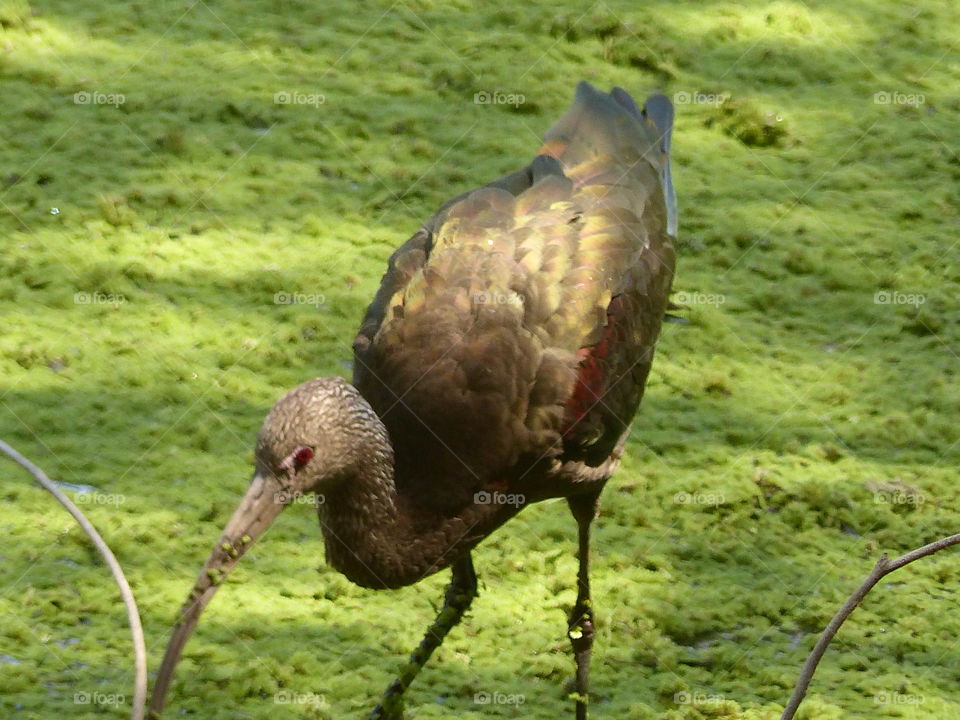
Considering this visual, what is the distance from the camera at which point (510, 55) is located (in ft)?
26.4

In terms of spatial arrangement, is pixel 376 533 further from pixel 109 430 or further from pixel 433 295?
pixel 109 430

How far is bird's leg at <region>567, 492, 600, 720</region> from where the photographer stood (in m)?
4.77

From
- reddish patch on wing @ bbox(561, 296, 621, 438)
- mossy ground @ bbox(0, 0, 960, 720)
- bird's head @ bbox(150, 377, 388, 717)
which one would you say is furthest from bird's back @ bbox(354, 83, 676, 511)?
mossy ground @ bbox(0, 0, 960, 720)

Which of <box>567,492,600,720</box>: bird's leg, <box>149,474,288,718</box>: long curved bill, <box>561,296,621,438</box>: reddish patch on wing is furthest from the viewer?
<box>567,492,600,720</box>: bird's leg

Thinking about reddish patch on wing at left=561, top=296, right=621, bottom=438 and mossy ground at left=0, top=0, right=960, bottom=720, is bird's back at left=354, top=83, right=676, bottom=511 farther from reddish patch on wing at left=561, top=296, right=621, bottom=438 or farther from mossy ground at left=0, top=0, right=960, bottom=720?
mossy ground at left=0, top=0, right=960, bottom=720

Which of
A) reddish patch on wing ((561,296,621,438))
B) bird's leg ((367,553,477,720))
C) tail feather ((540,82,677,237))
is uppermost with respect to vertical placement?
tail feather ((540,82,677,237))

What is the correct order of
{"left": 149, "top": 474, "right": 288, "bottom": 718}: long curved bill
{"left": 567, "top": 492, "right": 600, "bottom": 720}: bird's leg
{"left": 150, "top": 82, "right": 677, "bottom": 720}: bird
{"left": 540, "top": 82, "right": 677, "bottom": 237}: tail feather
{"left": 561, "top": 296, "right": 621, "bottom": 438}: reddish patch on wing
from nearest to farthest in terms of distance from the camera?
{"left": 149, "top": 474, "right": 288, "bottom": 718}: long curved bill
{"left": 150, "top": 82, "right": 677, "bottom": 720}: bird
{"left": 561, "top": 296, "right": 621, "bottom": 438}: reddish patch on wing
{"left": 567, "top": 492, "right": 600, "bottom": 720}: bird's leg
{"left": 540, "top": 82, "right": 677, "bottom": 237}: tail feather

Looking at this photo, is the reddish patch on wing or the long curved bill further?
the reddish patch on wing

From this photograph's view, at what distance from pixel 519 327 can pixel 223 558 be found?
1.28m

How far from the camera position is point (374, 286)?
645cm

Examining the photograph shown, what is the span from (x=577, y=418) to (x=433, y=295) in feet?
2.00

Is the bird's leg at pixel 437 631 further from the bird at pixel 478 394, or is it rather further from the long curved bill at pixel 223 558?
the long curved bill at pixel 223 558

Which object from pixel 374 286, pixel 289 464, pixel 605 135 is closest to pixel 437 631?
pixel 289 464

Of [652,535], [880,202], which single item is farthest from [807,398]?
[880,202]
